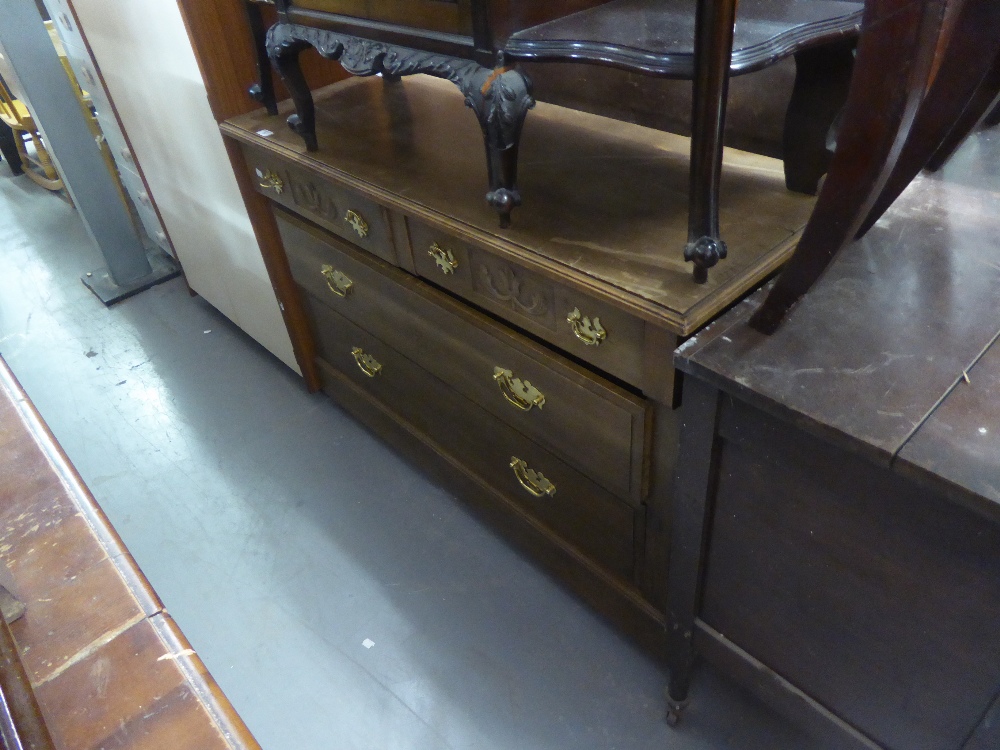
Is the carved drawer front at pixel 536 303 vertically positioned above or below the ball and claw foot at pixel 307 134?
below

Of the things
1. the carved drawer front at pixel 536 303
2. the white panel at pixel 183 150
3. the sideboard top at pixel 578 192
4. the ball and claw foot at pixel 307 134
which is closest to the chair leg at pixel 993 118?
the sideboard top at pixel 578 192

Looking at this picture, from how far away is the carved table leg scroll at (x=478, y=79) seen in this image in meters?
0.92

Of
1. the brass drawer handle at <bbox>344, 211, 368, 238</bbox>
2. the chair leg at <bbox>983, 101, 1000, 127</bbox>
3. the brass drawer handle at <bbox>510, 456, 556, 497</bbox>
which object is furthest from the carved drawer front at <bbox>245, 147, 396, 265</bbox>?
the chair leg at <bbox>983, 101, 1000, 127</bbox>

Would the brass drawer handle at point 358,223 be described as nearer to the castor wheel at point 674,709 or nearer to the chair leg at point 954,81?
the chair leg at point 954,81

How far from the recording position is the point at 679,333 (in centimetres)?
80

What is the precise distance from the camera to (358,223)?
4.39 feet

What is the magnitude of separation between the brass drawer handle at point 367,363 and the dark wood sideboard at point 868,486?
869 millimetres

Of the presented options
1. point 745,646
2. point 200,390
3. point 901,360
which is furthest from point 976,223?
point 200,390

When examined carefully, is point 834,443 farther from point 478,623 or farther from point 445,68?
point 478,623

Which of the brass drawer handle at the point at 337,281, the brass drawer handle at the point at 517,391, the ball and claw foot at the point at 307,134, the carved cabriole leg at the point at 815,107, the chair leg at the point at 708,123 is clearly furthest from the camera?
the brass drawer handle at the point at 337,281

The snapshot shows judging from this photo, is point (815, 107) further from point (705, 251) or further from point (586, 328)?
point (586, 328)

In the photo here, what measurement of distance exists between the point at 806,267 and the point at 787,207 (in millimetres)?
284

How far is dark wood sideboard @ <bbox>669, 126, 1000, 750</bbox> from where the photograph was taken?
65 cm

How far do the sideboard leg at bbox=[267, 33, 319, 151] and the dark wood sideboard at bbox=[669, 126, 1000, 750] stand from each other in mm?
934
